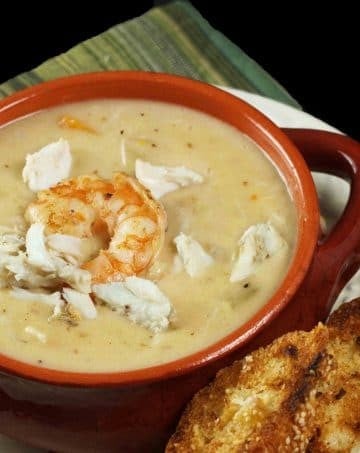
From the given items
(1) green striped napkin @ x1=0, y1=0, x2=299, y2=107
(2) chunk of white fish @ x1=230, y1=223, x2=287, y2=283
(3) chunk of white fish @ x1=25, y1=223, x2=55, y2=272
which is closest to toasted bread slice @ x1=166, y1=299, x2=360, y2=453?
(2) chunk of white fish @ x1=230, y1=223, x2=287, y2=283

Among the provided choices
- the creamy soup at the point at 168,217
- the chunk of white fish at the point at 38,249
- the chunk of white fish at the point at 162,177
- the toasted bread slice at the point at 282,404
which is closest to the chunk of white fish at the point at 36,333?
the creamy soup at the point at 168,217

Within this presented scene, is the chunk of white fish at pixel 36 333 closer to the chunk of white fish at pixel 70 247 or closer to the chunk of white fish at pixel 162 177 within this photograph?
the chunk of white fish at pixel 70 247

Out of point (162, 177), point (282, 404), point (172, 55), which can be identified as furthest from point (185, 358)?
point (172, 55)

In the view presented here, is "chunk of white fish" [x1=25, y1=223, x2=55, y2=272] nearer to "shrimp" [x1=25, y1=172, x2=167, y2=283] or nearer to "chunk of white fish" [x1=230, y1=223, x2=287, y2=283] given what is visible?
"shrimp" [x1=25, y1=172, x2=167, y2=283]

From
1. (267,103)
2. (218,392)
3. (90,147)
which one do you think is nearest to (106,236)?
(90,147)

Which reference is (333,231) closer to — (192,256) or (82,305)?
(192,256)

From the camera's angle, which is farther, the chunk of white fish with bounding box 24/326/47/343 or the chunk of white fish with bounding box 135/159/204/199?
the chunk of white fish with bounding box 135/159/204/199

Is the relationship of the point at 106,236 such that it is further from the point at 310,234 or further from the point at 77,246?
the point at 310,234
